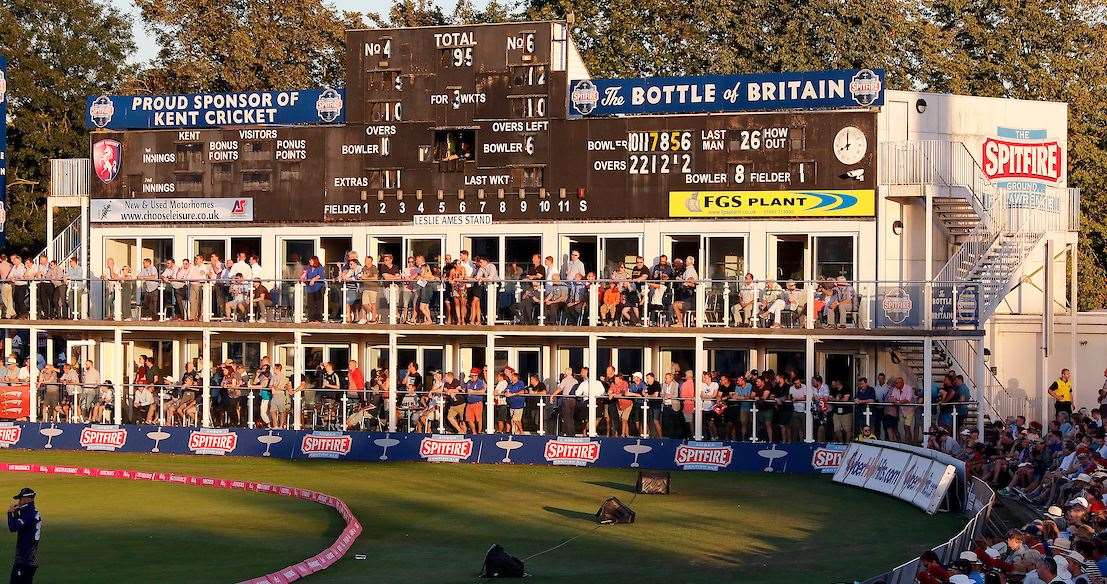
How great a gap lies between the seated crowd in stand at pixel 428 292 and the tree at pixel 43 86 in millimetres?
19793

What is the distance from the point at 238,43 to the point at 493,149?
23529 millimetres

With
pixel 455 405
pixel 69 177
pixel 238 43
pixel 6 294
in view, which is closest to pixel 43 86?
pixel 238 43

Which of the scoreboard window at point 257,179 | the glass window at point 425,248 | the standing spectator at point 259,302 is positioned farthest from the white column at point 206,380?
the glass window at point 425,248

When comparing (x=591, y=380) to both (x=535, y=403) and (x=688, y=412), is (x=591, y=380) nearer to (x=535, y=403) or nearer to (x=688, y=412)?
(x=535, y=403)

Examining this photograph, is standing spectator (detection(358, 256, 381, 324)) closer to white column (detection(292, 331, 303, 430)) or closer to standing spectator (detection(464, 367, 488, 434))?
white column (detection(292, 331, 303, 430))

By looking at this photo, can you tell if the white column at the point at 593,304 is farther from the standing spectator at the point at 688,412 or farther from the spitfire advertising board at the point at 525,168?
the standing spectator at the point at 688,412

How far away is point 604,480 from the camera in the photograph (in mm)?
33781

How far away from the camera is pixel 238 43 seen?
60.0m

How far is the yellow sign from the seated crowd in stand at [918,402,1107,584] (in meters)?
5.98

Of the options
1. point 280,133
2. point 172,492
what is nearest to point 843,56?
point 280,133

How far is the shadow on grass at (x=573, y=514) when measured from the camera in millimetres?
27875

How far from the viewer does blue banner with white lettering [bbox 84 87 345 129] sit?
41.2 meters

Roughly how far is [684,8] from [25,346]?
2716cm

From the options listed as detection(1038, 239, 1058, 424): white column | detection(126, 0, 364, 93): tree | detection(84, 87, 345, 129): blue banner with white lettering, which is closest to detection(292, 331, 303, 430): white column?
detection(84, 87, 345, 129): blue banner with white lettering
